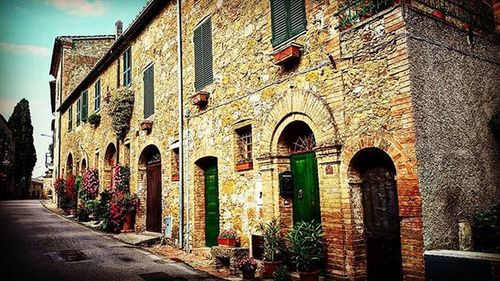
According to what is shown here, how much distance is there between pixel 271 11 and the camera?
6898 mm

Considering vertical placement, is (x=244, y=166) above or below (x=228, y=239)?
above

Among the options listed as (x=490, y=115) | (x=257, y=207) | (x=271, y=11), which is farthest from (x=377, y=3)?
(x=257, y=207)

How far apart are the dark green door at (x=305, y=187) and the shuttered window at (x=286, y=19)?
2.13 m

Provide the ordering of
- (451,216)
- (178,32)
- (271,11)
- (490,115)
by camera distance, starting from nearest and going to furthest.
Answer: (451,216) → (490,115) → (271,11) → (178,32)

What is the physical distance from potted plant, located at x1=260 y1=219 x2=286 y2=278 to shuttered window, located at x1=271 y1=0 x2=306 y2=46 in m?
3.38

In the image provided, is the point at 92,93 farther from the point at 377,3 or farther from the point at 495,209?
the point at 495,209

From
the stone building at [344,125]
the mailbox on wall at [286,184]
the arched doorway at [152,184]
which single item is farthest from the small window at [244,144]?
the arched doorway at [152,184]

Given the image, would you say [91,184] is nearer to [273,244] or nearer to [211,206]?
[211,206]

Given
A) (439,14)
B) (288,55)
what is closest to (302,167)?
(288,55)

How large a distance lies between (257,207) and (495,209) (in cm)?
387

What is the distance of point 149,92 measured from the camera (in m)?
11.8

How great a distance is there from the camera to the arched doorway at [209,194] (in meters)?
8.83

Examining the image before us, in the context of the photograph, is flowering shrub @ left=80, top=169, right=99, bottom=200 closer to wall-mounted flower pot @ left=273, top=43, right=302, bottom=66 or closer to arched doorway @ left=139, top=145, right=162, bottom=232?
arched doorway @ left=139, top=145, right=162, bottom=232

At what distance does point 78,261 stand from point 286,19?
636 centimetres
